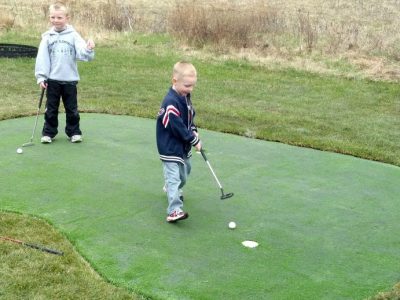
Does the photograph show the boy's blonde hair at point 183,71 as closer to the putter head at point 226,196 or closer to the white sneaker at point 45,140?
the putter head at point 226,196

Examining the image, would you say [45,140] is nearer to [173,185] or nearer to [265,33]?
[173,185]

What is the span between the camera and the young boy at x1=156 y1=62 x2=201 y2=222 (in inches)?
185

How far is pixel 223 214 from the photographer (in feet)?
16.4

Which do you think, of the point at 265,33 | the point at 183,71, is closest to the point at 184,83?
the point at 183,71

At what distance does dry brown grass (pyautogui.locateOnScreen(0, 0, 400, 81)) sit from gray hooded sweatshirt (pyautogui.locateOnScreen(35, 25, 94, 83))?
6466 mm

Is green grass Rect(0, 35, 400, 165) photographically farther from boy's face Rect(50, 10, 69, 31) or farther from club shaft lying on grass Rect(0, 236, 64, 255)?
club shaft lying on grass Rect(0, 236, 64, 255)

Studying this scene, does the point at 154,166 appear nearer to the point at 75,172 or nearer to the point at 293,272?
the point at 75,172

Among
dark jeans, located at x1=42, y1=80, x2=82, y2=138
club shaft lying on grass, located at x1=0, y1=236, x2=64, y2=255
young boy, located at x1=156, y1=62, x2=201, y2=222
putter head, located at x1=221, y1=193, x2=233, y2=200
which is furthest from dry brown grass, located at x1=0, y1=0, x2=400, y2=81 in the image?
club shaft lying on grass, located at x1=0, y1=236, x2=64, y2=255

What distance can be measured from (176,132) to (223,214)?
0.77 metres

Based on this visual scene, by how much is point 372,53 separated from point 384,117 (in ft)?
15.8

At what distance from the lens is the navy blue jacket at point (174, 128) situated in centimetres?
470

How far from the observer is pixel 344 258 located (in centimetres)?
430

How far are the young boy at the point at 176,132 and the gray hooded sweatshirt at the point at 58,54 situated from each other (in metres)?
2.14

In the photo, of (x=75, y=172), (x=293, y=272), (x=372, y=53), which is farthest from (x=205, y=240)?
(x=372, y=53)
